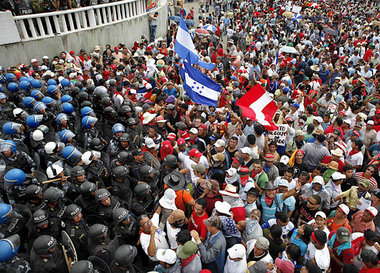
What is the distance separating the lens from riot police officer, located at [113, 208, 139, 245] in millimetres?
3488

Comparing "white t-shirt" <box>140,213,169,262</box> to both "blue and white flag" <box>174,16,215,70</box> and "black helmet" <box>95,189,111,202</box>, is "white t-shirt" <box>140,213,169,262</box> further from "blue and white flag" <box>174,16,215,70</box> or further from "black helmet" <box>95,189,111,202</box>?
"blue and white flag" <box>174,16,215,70</box>

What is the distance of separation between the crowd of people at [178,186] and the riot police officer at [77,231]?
13mm

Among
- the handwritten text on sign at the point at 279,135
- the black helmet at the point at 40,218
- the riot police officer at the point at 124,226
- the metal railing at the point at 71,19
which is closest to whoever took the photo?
the black helmet at the point at 40,218

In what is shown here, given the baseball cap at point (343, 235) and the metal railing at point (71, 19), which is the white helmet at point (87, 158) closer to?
the baseball cap at point (343, 235)

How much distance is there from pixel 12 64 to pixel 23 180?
290 inches

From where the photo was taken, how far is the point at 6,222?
3.49 metres

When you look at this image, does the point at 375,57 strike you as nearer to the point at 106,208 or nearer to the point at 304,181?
the point at 304,181

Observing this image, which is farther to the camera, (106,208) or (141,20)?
(141,20)

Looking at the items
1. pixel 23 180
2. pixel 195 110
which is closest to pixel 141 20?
pixel 195 110

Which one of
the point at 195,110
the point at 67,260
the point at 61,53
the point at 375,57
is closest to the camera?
the point at 67,260

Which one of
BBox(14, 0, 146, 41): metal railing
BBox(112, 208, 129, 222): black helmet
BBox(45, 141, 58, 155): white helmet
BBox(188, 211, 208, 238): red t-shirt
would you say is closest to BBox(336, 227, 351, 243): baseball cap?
BBox(188, 211, 208, 238): red t-shirt

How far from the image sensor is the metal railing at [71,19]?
9.80 metres

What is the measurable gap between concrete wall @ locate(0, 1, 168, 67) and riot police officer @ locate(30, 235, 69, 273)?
8.72m

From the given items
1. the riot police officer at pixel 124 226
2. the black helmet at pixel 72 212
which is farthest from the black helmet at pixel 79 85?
the riot police officer at pixel 124 226
